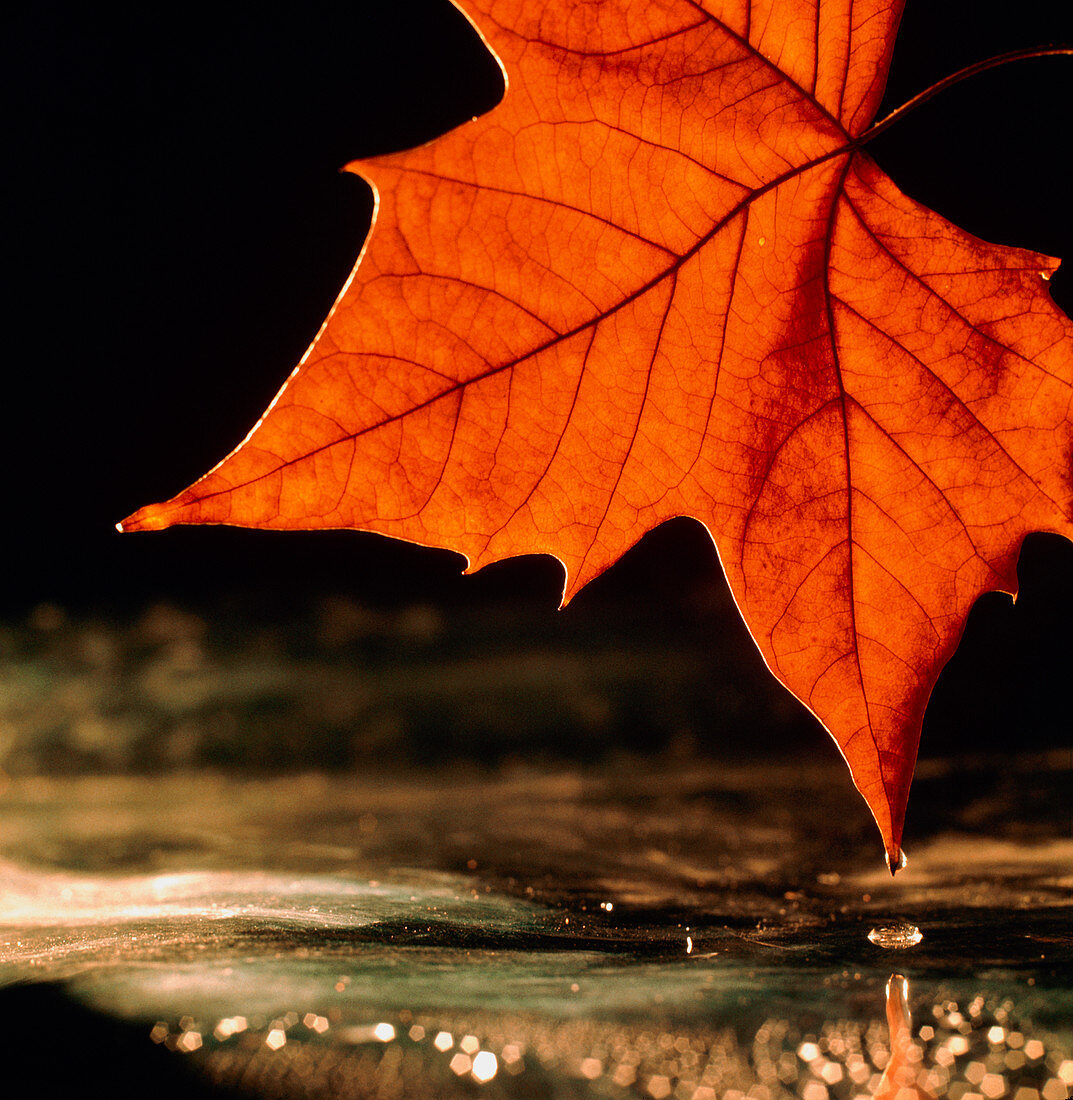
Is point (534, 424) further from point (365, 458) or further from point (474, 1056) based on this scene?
point (474, 1056)

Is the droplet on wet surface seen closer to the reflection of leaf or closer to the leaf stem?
the reflection of leaf

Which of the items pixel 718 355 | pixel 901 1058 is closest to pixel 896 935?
pixel 901 1058

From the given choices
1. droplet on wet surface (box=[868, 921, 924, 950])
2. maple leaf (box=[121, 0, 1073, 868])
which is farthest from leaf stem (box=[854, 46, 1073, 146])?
droplet on wet surface (box=[868, 921, 924, 950])

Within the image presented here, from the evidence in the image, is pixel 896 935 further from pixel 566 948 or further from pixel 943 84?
pixel 943 84

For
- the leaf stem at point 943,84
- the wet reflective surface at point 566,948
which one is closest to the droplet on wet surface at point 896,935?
the wet reflective surface at point 566,948

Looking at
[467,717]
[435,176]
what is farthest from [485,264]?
[467,717]

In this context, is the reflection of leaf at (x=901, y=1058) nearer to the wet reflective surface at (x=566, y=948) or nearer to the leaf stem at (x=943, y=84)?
the wet reflective surface at (x=566, y=948)

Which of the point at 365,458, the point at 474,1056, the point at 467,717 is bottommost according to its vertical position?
the point at 474,1056
